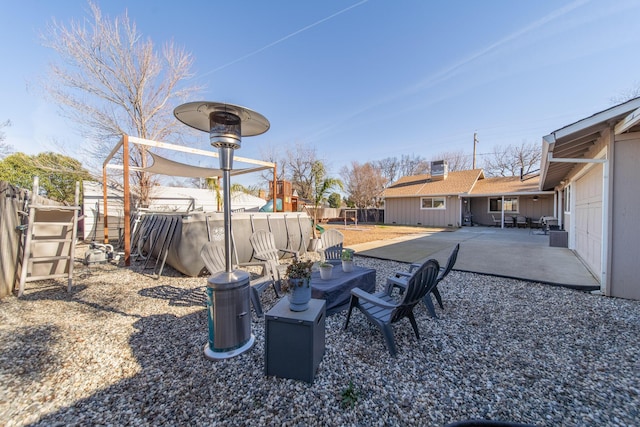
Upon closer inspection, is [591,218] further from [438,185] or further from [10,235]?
[438,185]

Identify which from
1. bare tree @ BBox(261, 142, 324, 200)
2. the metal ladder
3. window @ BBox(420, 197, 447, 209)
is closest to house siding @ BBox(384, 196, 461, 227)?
window @ BBox(420, 197, 447, 209)

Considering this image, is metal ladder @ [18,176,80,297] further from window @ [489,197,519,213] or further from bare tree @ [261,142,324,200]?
window @ [489,197,519,213]

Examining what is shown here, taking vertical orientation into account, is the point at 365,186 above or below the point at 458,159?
below

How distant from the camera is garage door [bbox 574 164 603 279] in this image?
442cm

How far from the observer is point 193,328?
2852mm

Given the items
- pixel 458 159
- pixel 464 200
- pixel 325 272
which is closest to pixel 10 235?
pixel 325 272

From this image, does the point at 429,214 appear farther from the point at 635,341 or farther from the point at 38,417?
the point at 38,417

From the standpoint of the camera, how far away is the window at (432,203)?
16.3 meters

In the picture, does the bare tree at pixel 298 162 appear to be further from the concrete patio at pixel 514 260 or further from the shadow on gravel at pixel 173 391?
the shadow on gravel at pixel 173 391

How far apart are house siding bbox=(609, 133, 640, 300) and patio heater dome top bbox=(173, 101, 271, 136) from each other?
5010 millimetres

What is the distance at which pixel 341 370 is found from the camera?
209 cm

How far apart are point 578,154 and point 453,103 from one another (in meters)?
7.24

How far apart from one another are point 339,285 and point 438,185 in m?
16.2

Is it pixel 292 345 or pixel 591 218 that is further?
pixel 591 218
